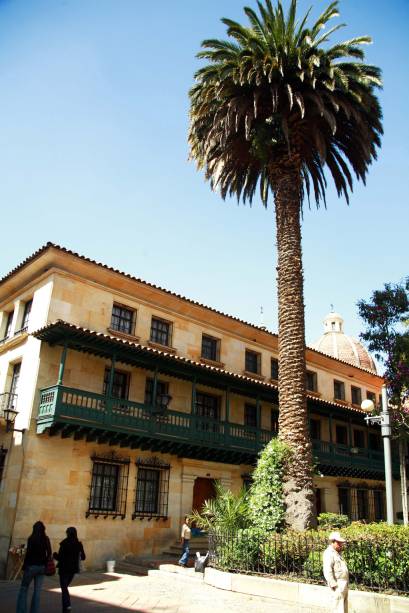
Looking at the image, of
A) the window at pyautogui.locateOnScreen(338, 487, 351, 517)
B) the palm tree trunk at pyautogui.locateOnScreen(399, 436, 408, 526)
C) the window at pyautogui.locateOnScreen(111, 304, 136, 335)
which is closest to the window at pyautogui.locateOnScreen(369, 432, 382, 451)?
the window at pyautogui.locateOnScreen(338, 487, 351, 517)

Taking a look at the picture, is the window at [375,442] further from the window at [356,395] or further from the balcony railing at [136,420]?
the balcony railing at [136,420]

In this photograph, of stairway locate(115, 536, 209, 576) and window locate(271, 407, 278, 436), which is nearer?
stairway locate(115, 536, 209, 576)

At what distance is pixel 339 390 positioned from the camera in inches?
1298

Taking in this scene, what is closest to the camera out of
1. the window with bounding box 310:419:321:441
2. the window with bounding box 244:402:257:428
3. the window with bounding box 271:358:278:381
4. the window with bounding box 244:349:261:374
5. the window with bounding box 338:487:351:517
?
the window with bounding box 244:402:257:428

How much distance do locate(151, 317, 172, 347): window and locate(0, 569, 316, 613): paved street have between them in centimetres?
953

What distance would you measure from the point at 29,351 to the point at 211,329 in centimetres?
904

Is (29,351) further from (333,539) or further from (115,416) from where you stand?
(333,539)

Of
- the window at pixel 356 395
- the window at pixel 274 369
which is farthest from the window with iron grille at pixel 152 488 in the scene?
the window at pixel 356 395

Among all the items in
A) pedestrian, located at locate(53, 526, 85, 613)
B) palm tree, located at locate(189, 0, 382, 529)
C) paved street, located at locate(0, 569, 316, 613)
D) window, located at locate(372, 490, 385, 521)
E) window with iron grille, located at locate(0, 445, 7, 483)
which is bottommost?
paved street, located at locate(0, 569, 316, 613)

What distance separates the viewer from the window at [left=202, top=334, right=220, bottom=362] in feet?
80.5

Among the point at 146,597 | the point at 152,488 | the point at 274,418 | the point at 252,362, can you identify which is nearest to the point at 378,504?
the point at 274,418

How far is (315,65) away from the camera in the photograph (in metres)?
16.3

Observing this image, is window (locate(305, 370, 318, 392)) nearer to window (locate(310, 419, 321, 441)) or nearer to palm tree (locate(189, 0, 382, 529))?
window (locate(310, 419, 321, 441))

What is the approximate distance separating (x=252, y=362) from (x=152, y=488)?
9394 millimetres
